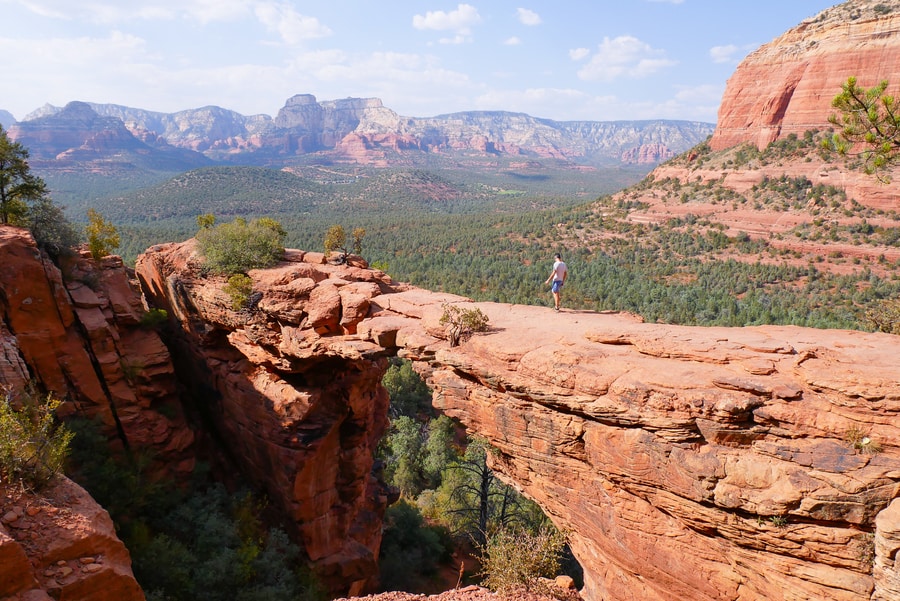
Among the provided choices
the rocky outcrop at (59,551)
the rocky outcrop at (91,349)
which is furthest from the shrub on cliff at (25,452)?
the rocky outcrop at (91,349)

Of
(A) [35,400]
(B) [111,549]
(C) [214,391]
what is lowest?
(C) [214,391]

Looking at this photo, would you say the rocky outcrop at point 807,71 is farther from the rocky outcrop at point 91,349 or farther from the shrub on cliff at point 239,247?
the rocky outcrop at point 91,349

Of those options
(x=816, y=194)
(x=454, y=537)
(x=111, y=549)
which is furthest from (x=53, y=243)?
(x=816, y=194)

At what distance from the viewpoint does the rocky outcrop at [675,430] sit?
22.9 feet

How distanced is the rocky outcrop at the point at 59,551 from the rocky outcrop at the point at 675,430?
6.44 metres

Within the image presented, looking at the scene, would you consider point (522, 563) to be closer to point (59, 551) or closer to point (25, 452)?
point (59, 551)

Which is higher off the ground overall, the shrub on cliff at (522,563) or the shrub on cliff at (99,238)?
the shrub on cliff at (99,238)

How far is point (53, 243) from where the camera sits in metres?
14.8

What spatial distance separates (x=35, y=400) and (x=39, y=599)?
5.52 m

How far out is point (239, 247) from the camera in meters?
17.0

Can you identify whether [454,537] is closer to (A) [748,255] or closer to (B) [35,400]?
(B) [35,400]

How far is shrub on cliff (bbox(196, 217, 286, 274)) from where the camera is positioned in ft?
55.5

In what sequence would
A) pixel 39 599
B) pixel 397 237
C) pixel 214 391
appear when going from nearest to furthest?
pixel 39 599
pixel 214 391
pixel 397 237

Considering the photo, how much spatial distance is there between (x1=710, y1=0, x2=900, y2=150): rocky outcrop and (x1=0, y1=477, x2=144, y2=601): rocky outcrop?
82.0 meters
